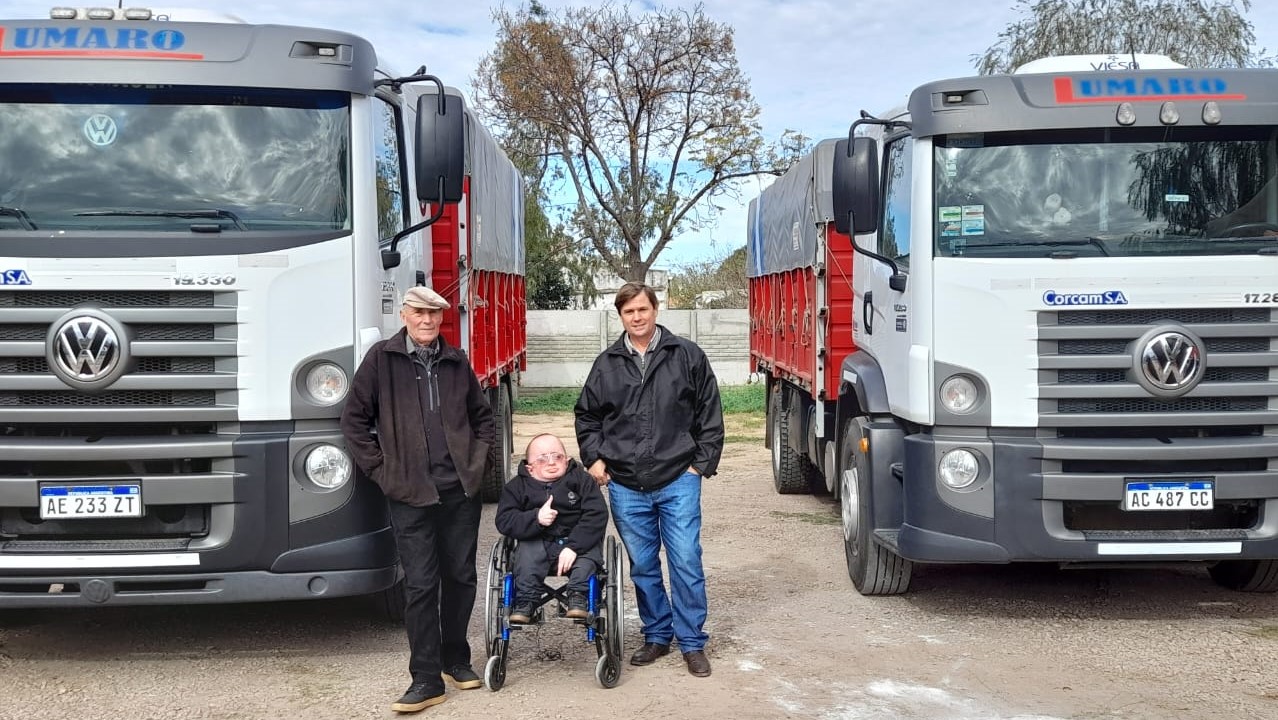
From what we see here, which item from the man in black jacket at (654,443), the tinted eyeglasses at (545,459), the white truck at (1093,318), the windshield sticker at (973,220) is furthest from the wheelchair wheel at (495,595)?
the windshield sticker at (973,220)

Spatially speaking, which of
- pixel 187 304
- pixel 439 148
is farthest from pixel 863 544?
pixel 187 304

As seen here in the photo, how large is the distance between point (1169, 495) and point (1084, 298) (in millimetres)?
1023

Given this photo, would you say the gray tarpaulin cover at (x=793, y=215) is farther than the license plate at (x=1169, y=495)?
Yes

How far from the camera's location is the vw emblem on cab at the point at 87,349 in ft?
16.3

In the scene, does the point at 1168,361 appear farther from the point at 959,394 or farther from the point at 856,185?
the point at 856,185

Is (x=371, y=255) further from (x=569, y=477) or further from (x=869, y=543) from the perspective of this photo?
(x=869, y=543)

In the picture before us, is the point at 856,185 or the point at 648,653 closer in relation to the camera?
the point at 648,653

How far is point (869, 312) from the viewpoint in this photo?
23.4ft

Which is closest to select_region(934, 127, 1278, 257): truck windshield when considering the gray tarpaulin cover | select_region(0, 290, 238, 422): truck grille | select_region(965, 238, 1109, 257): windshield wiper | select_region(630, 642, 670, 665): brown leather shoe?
select_region(965, 238, 1109, 257): windshield wiper

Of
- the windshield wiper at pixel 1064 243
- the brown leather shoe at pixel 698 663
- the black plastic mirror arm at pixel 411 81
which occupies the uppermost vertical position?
the black plastic mirror arm at pixel 411 81

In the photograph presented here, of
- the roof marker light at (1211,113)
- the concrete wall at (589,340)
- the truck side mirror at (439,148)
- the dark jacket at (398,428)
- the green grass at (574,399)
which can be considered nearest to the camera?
the dark jacket at (398,428)

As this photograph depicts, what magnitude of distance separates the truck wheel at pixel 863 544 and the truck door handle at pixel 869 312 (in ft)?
1.82

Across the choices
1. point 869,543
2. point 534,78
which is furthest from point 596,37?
point 869,543

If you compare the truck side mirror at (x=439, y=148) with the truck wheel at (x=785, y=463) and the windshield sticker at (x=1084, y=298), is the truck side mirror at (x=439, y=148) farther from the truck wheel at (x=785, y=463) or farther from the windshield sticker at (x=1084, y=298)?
the truck wheel at (x=785, y=463)
